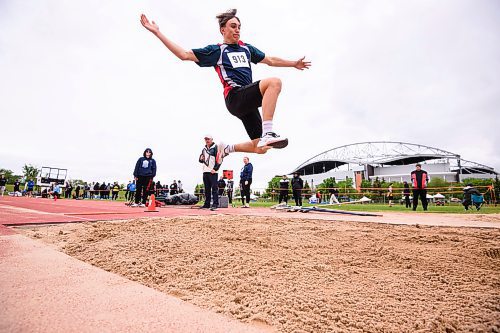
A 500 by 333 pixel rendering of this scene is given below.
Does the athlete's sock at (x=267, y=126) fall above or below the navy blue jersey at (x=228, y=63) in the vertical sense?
below

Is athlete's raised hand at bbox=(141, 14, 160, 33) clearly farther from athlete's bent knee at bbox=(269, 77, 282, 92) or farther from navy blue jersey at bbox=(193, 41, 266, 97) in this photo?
athlete's bent knee at bbox=(269, 77, 282, 92)

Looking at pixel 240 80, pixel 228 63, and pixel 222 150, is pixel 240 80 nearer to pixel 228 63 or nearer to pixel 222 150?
pixel 228 63

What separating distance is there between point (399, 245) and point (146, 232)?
2.61 meters

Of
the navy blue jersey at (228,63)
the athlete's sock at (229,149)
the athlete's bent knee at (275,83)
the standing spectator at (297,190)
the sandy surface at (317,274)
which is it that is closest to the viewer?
the sandy surface at (317,274)

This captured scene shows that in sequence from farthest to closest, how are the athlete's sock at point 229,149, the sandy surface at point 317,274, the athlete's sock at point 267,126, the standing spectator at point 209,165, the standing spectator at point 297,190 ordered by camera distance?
the standing spectator at point 297,190 < the standing spectator at point 209,165 < the athlete's sock at point 229,149 < the athlete's sock at point 267,126 < the sandy surface at point 317,274

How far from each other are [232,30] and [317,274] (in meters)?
2.92

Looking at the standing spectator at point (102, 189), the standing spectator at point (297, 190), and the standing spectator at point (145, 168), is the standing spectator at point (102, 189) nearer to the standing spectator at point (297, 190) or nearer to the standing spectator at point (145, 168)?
the standing spectator at point (145, 168)

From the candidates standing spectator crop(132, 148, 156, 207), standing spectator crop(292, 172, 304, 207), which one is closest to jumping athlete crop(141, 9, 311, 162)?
standing spectator crop(132, 148, 156, 207)

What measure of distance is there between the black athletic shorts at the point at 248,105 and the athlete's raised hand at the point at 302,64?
39.8 inches

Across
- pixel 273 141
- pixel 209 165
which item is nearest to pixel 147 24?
pixel 273 141

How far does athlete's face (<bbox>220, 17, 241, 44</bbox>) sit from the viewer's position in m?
3.36

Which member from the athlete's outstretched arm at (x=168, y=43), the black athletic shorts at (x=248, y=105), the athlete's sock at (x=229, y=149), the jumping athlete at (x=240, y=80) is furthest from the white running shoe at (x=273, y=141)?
the athlete's outstretched arm at (x=168, y=43)

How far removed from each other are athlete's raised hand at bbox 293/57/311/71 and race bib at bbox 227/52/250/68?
0.92 m

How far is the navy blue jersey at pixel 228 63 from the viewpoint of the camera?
3298 millimetres
